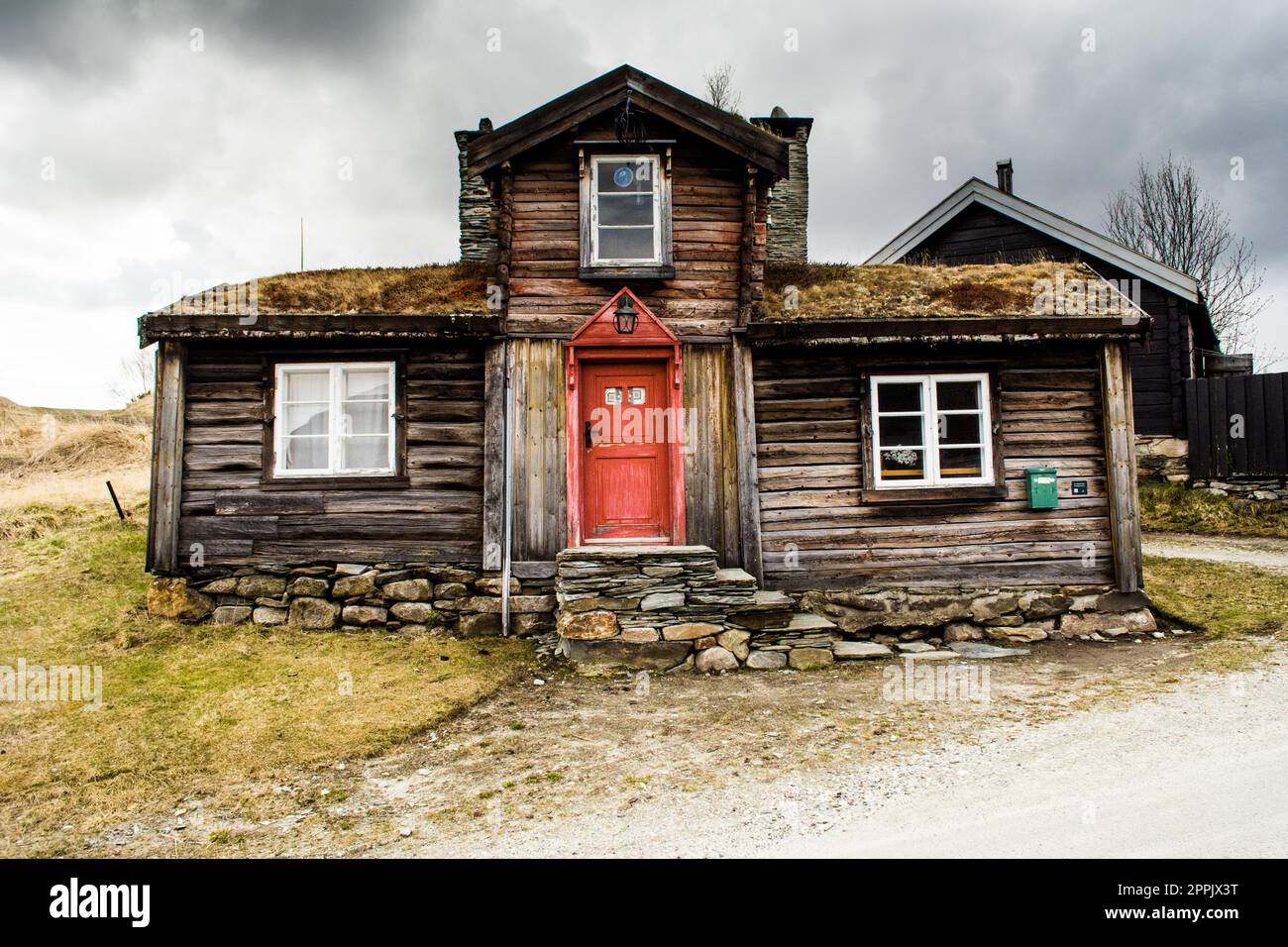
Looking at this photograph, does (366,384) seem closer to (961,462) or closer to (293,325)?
(293,325)

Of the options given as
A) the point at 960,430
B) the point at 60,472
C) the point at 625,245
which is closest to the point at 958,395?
the point at 960,430

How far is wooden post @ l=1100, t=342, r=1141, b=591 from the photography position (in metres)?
9.69

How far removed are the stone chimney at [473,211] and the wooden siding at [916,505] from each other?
8.42 m

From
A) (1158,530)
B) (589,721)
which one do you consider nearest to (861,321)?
(589,721)

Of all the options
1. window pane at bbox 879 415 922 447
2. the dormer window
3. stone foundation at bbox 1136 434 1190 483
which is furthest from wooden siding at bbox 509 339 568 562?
stone foundation at bbox 1136 434 1190 483

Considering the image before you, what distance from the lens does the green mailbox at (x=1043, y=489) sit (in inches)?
382

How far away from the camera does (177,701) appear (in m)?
7.13

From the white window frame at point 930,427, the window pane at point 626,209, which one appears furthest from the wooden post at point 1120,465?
the window pane at point 626,209

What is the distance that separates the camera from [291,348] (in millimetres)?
9594

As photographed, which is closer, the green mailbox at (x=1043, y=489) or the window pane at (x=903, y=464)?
the green mailbox at (x=1043, y=489)

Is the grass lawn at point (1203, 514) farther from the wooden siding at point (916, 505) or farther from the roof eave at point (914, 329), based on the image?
the roof eave at point (914, 329)
